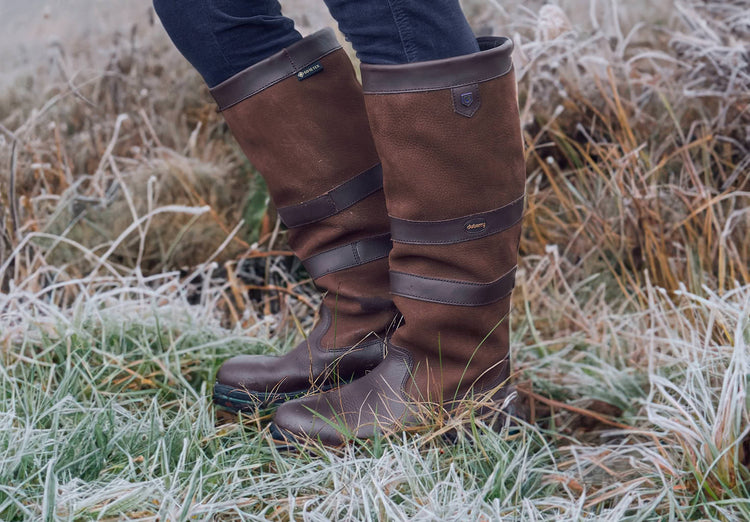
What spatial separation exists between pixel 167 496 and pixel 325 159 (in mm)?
656

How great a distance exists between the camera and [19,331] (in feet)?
5.37

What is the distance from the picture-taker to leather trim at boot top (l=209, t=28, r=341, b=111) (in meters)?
1.32

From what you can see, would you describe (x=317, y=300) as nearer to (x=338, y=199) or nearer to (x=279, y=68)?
(x=338, y=199)

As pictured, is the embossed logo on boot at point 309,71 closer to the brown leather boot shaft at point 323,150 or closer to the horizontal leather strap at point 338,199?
the brown leather boot shaft at point 323,150

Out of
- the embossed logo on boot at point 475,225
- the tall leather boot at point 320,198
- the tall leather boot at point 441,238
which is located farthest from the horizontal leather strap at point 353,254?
the embossed logo on boot at point 475,225

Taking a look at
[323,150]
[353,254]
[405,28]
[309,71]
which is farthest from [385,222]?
[405,28]

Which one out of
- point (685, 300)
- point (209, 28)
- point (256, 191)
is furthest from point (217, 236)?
point (685, 300)

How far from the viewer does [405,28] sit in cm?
109

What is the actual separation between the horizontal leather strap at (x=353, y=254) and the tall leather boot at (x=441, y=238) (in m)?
0.15

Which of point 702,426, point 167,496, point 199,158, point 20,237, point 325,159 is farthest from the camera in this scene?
point 199,158

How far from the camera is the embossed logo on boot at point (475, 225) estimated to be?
1210 mm

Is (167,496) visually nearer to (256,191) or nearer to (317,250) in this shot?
(317,250)

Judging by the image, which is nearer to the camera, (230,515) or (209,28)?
(230,515)

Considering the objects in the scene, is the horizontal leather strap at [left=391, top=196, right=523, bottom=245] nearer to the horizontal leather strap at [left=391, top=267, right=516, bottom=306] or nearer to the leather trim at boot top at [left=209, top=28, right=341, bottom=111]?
the horizontal leather strap at [left=391, top=267, right=516, bottom=306]
